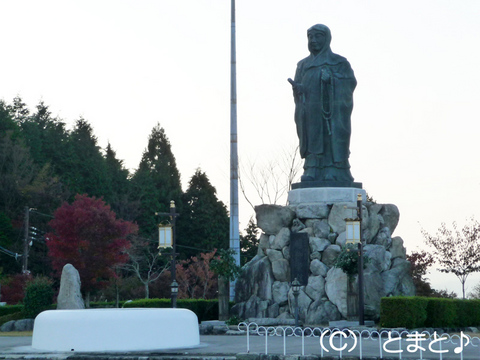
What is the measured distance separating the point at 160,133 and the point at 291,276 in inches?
1760

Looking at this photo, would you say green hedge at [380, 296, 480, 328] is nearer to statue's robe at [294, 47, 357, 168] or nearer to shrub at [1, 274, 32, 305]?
statue's robe at [294, 47, 357, 168]

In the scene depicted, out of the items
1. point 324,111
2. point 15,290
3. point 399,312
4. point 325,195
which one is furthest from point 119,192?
point 399,312

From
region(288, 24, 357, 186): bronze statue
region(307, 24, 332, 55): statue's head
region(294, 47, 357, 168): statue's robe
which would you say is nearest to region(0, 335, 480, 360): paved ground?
region(288, 24, 357, 186): bronze statue

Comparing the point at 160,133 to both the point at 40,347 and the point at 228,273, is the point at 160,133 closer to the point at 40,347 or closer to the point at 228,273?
the point at 228,273

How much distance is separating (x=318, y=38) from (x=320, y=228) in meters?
6.47

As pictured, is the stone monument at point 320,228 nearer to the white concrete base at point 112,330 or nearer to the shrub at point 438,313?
the shrub at point 438,313

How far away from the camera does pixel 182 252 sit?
53.2m

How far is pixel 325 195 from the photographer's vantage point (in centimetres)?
2633

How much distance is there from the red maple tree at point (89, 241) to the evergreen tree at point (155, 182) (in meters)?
15.5

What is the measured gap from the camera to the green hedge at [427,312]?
862 inches

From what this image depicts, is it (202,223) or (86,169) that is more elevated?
(86,169)

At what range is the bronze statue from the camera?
89.1ft

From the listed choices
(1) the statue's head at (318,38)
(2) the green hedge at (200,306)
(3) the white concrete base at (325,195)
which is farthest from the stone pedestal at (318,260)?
(1) the statue's head at (318,38)

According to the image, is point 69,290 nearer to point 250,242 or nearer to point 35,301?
point 35,301
